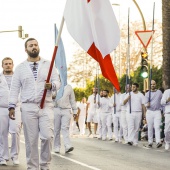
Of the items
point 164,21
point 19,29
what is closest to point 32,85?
point 164,21

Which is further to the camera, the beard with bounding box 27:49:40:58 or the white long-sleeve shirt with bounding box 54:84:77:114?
the white long-sleeve shirt with bounding box 54:84:77:114

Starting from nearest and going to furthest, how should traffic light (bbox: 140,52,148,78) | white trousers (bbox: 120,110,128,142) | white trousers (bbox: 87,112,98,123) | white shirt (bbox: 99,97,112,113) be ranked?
white trousers (bbox: 120,110,128,142)
white shirt (bbox: 99,97,112,113)
traffic light (bbox: 140,52,148,78)
white trousers (bbox: 87,112,98,123)

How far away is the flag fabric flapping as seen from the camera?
12.4m

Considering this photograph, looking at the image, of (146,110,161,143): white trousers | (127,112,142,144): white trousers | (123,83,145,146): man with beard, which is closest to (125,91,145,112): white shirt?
(123,83,145,146): man with beard

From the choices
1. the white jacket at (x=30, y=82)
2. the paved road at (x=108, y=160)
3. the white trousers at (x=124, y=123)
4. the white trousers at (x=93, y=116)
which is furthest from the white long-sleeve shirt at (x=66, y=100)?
the white trousers at (x=93, y=116)

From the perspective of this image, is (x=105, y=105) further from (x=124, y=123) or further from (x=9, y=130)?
(x=9, y=130)

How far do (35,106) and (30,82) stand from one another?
39 cm

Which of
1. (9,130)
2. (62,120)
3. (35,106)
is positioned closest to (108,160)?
(9,130)

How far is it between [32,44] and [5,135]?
4256mm

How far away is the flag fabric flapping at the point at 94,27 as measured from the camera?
1237 centimetres

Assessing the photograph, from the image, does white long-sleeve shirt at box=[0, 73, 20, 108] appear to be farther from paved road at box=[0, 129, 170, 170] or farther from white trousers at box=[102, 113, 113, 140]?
white trousers at box=[102, 113, 113, 140]

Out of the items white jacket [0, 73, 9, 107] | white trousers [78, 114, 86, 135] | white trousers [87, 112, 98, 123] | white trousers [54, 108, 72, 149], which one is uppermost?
white jacket [0, 73, 9, 107]

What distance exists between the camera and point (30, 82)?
13.2 metres

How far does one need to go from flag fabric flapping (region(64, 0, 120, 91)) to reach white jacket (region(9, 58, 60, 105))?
1000mm
